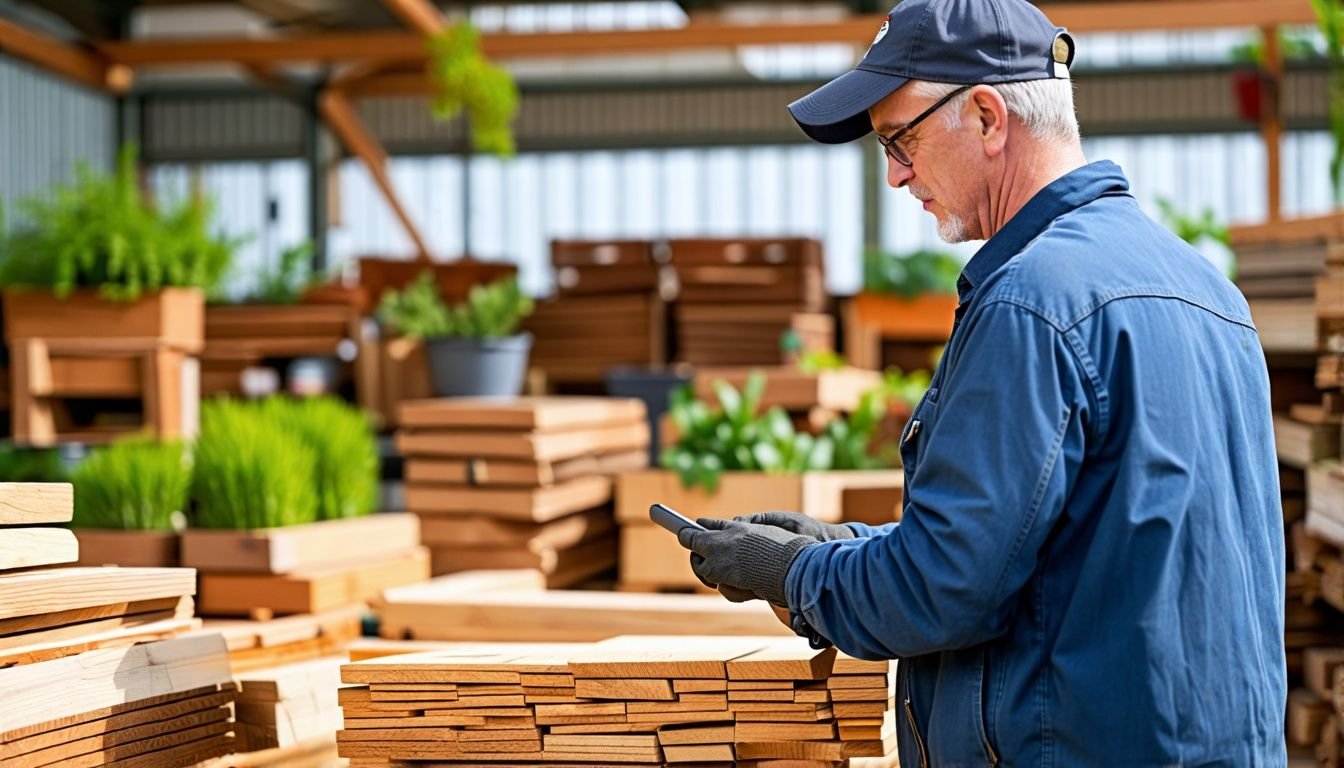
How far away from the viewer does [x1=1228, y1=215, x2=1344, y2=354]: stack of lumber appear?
156 inches

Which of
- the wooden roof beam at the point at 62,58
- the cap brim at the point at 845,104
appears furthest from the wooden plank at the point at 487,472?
the wooden roof beam at the point at 62,58

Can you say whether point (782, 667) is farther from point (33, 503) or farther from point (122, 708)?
point (33, 503)

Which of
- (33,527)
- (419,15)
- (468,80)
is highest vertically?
(419,15)

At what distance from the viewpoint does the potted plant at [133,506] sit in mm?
3875

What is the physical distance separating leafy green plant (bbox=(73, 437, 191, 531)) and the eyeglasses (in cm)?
263

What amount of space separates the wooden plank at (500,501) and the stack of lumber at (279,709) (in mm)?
1669

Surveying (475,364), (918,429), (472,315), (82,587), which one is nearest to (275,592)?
(82,587)

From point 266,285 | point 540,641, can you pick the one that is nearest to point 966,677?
point 540,641

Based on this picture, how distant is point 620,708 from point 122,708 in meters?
0.84

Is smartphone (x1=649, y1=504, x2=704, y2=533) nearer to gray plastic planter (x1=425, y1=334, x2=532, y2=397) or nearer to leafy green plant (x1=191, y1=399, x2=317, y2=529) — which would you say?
leafy green plant (x1=191, y1=399, x2=317, y2=529)

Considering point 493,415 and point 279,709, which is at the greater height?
point 493,415

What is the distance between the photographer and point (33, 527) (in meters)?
2.43

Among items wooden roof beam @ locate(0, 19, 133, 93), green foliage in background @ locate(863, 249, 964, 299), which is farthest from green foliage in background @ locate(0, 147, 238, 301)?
green foliage in background @ locate(863, 249, 964, 299)

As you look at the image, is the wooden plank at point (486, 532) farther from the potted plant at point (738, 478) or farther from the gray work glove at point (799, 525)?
the gray work glove at point (799, 525)
